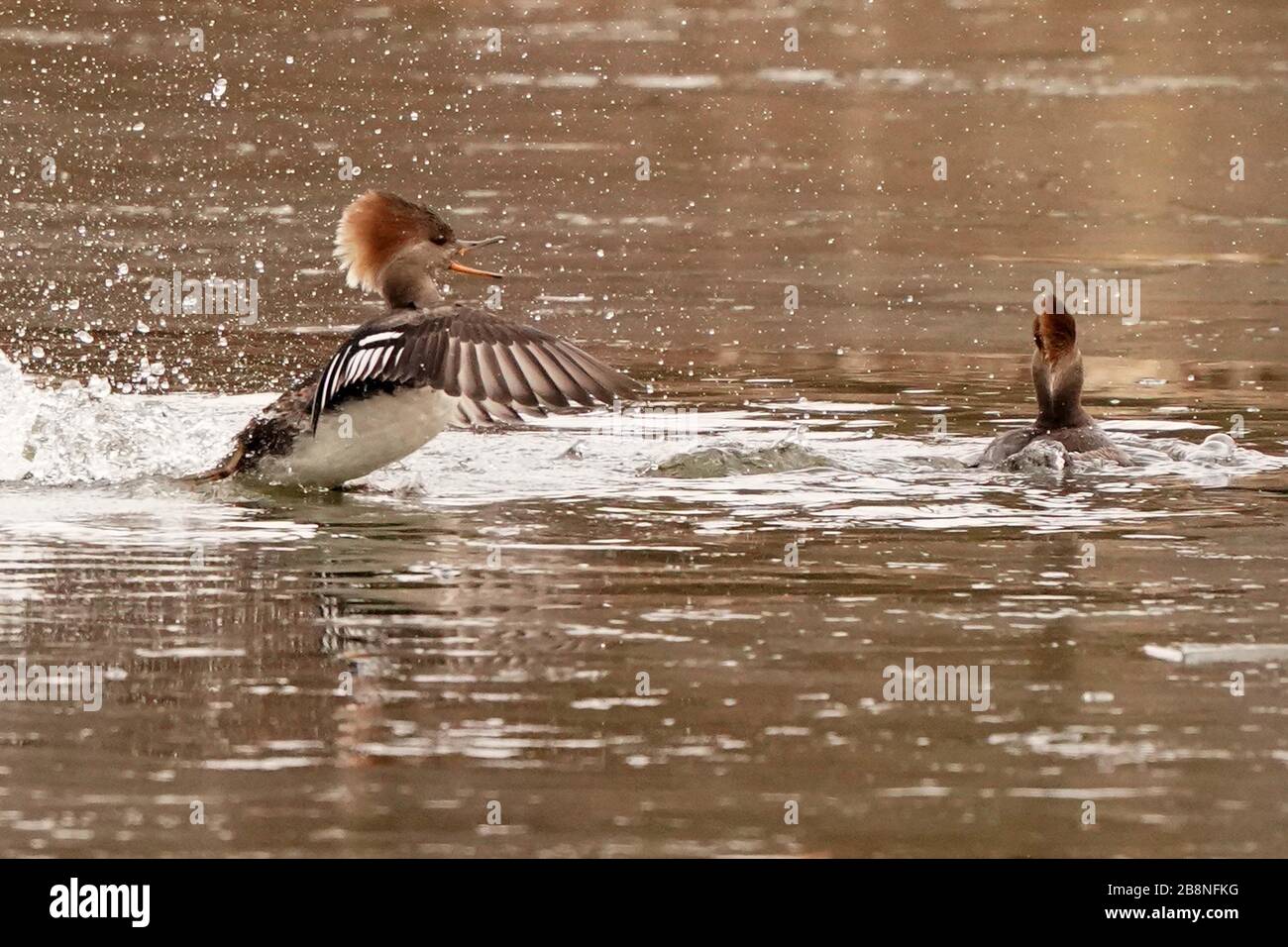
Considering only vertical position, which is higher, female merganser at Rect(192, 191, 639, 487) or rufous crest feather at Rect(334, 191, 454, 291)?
rufous crest feather at Rect(334, 191, 454, 291)

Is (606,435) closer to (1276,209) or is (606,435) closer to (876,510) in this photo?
(876,510)

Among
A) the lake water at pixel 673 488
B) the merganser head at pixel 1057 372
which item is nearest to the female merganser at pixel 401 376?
the lake water at pixel 673 488

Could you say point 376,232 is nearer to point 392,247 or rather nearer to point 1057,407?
point 392,247

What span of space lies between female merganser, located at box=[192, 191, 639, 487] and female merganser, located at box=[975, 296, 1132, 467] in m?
1.78

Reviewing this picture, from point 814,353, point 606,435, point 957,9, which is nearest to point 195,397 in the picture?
point 606,435

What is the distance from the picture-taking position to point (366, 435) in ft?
28.2

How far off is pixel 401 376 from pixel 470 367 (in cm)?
29

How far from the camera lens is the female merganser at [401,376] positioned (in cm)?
809

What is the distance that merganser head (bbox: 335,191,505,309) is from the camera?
9.00 meters

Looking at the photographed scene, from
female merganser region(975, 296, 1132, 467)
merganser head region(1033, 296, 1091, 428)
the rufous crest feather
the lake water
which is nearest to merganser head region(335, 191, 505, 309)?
the rufous crest feather

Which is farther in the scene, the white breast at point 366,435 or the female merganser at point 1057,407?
the female merganser at point 1057,407

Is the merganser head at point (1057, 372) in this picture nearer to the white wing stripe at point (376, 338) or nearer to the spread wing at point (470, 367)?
the spread wing at point (470, 367)

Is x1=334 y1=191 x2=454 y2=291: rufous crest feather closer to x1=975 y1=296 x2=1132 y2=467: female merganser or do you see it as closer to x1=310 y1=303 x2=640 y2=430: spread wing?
x1=310 y1=303 x2=640 y2=430: spread wing

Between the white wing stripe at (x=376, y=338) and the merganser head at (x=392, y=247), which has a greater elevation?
the merganser head at (x=392, y=247)
